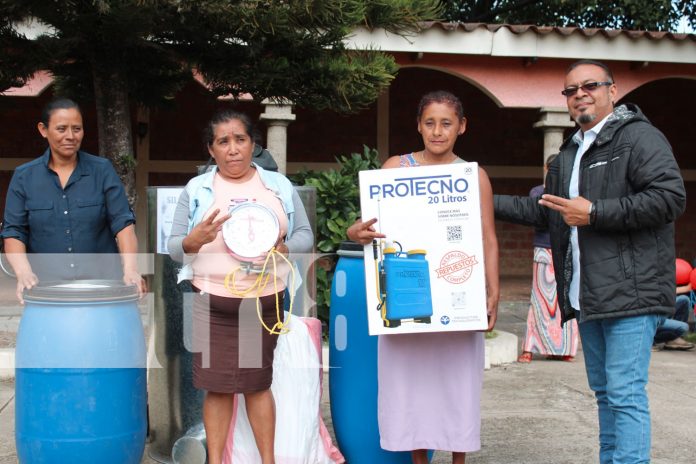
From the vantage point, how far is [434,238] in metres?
3.18

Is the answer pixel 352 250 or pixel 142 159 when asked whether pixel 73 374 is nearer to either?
pixel 352 250

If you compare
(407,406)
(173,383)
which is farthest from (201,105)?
(407,406)

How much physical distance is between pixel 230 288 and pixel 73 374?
81cm

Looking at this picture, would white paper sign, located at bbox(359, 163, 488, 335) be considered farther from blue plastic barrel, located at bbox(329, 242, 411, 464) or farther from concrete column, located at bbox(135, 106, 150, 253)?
concrete column, located at bbox(135, 106, 150, 253)

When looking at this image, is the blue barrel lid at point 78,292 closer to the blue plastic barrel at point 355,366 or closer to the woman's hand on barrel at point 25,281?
the woman's hand on barrel at point 25,281

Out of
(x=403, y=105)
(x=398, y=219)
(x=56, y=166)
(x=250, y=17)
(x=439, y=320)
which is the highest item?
(x=403, y=105)

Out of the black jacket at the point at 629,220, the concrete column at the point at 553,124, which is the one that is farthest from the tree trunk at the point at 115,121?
the concrete column at the point at 553,124

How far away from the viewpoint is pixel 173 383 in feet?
13.0

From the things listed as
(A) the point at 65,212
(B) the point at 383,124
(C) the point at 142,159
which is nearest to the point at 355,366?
(A) the point at 65,212

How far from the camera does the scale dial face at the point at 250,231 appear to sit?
3174mm

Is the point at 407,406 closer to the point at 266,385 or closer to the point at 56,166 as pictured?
the point at 266,385

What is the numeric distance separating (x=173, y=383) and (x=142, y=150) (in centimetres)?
895

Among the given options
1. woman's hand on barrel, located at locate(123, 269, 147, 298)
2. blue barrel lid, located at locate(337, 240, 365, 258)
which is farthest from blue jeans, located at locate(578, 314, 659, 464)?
woman's hand on barrel, located at locate(123, 269, 147, 298)

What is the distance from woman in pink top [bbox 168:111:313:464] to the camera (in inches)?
127
